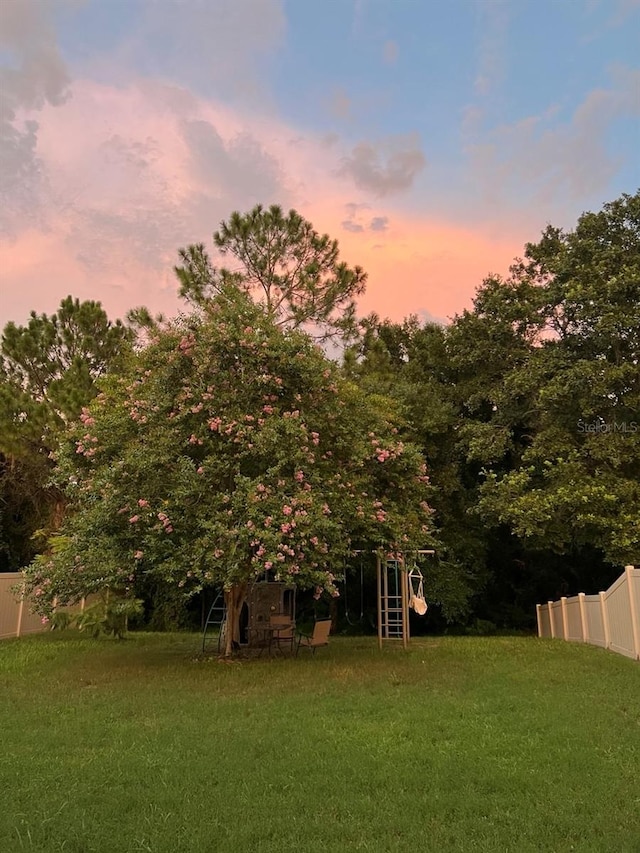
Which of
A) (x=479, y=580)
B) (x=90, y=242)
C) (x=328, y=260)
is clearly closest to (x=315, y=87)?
(x=90, y=242)

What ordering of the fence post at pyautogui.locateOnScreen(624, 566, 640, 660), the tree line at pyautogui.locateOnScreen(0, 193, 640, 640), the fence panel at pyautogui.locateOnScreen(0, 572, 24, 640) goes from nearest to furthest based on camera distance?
the tree line at pyautogui.locateOnScreen(0, 193, 640, 640) < the fence post at pyautogui.locateOnScreen(624, 566, 640, 660) < the fence panel at pyautogui.locateOnScreen(0, 572, 24, 640)

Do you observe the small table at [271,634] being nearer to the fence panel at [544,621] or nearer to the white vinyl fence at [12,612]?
the white vinyl fence at [12,612]

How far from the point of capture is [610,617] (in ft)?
38.8

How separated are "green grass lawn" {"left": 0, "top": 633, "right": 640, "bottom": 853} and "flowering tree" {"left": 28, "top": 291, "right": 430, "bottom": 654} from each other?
5.38ft

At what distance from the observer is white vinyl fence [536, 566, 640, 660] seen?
34.1ft

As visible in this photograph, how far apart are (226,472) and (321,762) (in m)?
5.67

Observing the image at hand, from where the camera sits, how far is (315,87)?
39.2ft

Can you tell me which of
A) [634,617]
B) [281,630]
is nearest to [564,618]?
[634,617]

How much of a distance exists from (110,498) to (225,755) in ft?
18.5

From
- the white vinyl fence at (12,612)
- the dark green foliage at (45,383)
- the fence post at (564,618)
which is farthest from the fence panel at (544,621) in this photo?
the dark green foliage at (45,383)

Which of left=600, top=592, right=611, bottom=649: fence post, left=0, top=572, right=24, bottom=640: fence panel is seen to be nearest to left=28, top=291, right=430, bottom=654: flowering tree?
left=600, top=592, right=611, bottom=649: fence post

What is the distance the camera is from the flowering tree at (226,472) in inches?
366

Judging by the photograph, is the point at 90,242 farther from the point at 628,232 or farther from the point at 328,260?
the point at 628,232

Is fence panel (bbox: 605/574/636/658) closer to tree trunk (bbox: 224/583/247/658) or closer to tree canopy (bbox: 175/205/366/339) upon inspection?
tree trunk (bbox: 224/583/247/658)
